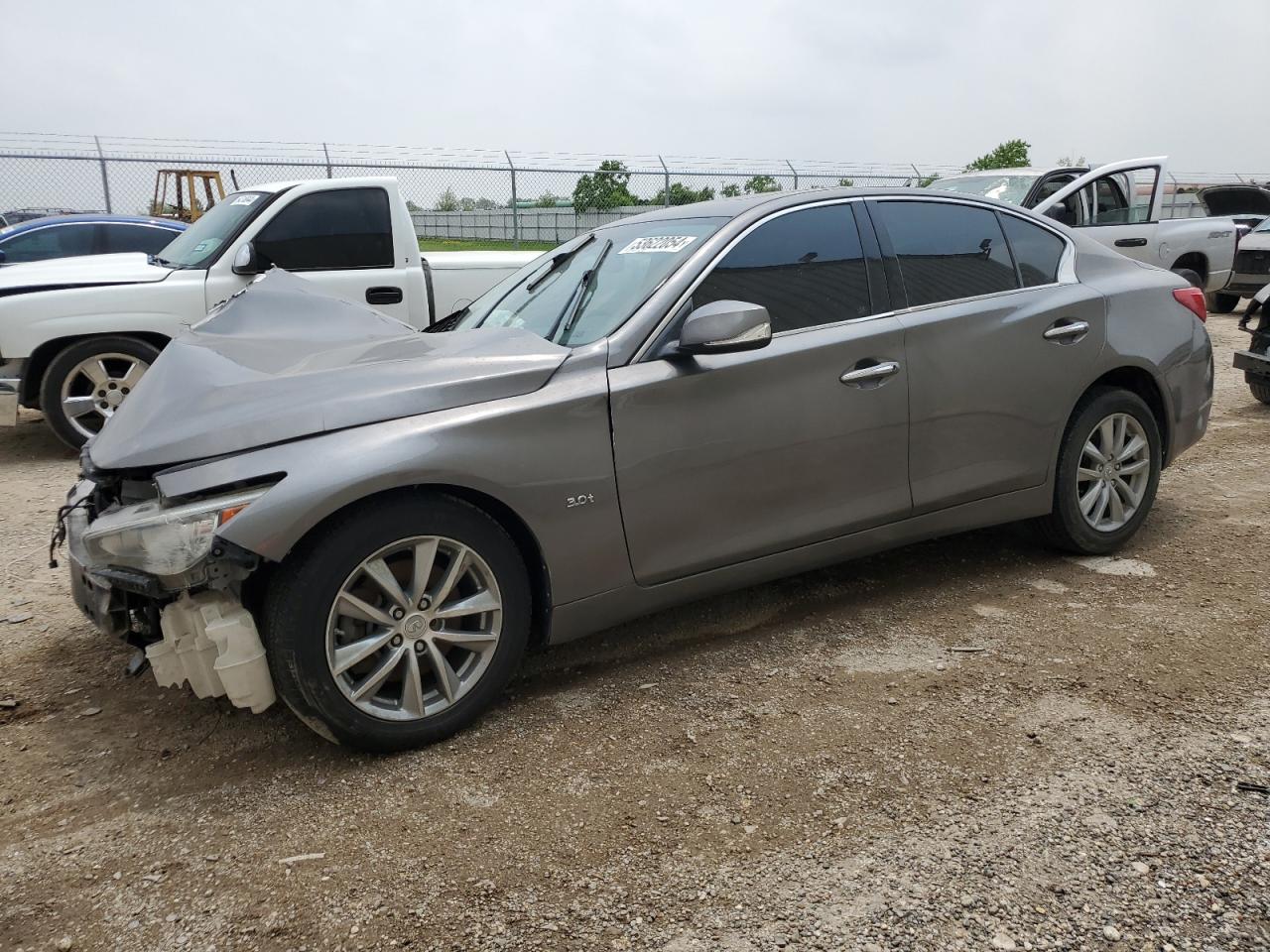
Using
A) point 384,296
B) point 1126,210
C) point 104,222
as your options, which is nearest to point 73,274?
point 384,296

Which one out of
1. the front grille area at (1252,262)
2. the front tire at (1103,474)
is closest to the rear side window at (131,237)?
the front tire at (1103,474)

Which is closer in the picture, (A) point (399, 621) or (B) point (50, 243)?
(A) point (399, 621)

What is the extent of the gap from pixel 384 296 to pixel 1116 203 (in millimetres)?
8100

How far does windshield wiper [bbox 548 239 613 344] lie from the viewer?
3.53 metres

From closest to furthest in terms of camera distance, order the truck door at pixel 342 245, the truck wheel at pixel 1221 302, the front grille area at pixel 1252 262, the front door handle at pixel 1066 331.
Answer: the front door handle at pixel 1066 331, the truck door at pixel 342 245, the front grille area at pixel 1252 262, the truck wheel at pixel 1221 302

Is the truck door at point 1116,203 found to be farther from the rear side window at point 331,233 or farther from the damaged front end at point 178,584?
the damaged front end at point 178,584

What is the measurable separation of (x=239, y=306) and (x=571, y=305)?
1334 mm

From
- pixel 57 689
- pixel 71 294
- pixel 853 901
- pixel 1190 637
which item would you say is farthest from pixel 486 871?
pixel 71 294

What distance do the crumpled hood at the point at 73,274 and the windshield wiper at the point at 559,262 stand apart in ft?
13.3

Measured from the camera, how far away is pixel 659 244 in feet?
12.2

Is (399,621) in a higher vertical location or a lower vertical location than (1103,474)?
higher

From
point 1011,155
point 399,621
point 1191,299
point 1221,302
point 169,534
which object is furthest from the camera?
point 1011,155

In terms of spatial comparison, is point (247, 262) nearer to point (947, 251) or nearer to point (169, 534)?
point (169, 534)

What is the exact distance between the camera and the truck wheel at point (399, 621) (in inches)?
109
